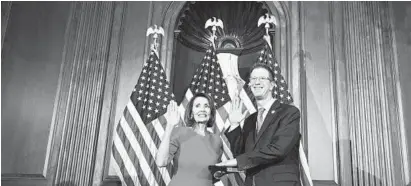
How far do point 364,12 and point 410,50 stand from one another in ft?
2.37

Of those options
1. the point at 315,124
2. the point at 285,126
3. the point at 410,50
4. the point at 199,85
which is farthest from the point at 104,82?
the point at 410,50

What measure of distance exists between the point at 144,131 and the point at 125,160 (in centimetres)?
37

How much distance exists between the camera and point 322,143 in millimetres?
4707

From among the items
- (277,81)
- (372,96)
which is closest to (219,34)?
(277,81)

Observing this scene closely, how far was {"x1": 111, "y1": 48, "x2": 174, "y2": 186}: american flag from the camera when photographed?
4.45m

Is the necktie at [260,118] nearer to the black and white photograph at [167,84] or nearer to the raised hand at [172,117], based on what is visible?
the raised hand at [172,117]

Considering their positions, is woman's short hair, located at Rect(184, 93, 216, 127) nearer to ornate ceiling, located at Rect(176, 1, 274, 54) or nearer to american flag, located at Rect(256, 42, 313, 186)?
american flag, located at Rect(256, 42, 313, 186)

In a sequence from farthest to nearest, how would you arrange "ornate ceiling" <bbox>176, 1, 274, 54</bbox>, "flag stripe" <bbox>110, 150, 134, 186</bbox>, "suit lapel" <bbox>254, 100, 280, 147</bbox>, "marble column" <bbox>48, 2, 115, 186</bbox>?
"ornate ceiling" <bbox>176, 1, 274, 54</bbox> → "marble column" <bbox>48, 2, 115, 186</bbox> → "flag stripe" <bbox>110, 150, 134, 186</bbox> → "suit lapel" <bbox>254, 100, 280, 147</bbox>

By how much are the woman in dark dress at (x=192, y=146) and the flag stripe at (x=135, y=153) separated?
1464mm

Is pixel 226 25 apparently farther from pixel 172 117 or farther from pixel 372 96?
pixel 172 117

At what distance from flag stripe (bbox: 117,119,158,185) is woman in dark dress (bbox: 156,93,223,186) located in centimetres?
146

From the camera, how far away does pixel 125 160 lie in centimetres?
448

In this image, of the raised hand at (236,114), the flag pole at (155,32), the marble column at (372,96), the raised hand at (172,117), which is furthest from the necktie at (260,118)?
the flag pole at (155,32)

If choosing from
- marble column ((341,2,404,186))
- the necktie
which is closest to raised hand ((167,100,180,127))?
the necktie
